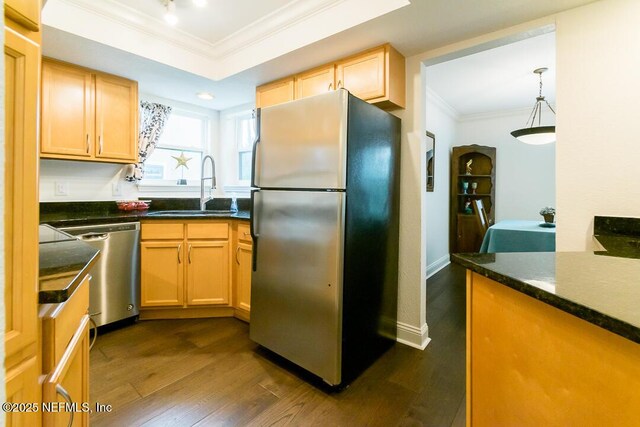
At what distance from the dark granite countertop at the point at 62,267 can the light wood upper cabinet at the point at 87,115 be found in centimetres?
168

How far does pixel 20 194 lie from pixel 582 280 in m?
1.21

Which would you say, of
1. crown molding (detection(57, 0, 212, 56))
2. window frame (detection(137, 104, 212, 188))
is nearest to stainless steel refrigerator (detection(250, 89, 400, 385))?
crown molding (detection(57, 0, 212, 56))

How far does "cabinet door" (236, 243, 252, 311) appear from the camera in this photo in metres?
2.50

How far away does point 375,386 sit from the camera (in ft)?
5.76

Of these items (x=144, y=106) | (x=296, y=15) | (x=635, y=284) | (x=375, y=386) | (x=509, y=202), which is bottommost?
(x=375, y=386)

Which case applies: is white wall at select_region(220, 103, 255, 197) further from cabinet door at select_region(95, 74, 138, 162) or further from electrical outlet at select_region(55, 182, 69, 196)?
electrical outlet at select_region(55, 182, 69, 196)

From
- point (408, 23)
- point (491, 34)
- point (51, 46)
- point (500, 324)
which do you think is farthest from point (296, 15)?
point (500, 324)

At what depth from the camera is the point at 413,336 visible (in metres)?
2.22

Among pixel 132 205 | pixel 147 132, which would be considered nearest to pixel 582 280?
pixel 132 205

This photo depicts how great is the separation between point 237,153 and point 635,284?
11.9 ft

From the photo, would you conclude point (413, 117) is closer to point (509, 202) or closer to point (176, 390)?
point (176, 390)

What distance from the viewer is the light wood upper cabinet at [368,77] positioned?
203 cm

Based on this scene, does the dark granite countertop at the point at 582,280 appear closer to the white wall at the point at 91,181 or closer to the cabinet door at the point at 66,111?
the cabinet door at the point at 66,111

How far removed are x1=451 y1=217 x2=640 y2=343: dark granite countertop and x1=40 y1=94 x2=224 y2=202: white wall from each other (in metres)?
3.15
